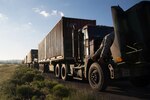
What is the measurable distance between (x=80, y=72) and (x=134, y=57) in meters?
4.50

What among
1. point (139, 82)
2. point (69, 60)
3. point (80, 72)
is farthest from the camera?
point (69, 60)

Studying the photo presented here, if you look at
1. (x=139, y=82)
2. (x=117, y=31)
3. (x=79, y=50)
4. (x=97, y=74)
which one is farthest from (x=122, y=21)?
(x=79, y=50)

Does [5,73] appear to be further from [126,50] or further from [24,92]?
[126,50]

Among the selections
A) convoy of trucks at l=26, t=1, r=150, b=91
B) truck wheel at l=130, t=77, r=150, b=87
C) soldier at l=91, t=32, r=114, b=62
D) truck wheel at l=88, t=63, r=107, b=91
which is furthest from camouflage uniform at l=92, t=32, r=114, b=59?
truck wheel at l=130, t=77, r=150, b=87

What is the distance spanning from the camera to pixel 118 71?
8617 mm

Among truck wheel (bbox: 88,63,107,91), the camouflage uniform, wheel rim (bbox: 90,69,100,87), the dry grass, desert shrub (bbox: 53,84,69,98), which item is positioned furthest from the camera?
the dry grass

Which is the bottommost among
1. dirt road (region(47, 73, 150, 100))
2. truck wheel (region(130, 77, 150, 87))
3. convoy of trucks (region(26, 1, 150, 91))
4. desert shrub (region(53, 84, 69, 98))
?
dirt road (region(47, 73, 150, 100))

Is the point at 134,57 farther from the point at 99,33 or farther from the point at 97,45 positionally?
the point at 99,33

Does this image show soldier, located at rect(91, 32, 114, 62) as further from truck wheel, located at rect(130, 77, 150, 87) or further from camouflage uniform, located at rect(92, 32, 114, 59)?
truck wheel, located at rect(130, 77, 150, 87)

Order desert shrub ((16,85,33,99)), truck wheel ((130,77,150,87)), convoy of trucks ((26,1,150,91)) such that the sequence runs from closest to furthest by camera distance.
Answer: convoy of trucks ((26,1,150,91)) < desert shrub ((16,85,33,99)) < truck wheel ((130,77,150,87))

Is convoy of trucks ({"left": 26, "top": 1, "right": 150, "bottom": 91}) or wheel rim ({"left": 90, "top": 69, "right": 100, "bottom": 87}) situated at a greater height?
convoy of trucks ({"left": 26, "top": 1, "right": 150, "bottom": 91})

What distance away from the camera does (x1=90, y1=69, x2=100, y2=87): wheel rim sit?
9.42 meters

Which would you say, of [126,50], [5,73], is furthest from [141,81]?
[5,73]

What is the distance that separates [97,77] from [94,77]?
20cm
